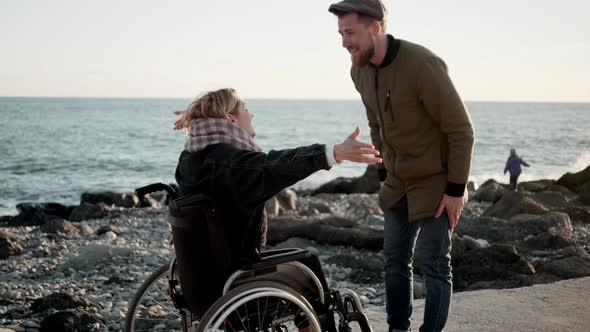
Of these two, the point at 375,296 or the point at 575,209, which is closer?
the point at 375,296

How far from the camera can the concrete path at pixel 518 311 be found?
430 centimetres

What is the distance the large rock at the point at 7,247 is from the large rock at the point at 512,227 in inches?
230

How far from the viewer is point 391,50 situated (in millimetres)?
3459

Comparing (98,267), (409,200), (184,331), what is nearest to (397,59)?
(409,200)

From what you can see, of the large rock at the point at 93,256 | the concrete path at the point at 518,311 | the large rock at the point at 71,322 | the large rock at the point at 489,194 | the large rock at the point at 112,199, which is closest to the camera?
the concrete path at the point at 518,311

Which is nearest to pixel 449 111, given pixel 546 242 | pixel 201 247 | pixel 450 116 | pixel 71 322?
pixel 450 116

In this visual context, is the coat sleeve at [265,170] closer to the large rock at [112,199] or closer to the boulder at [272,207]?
the boulder at [272,207]

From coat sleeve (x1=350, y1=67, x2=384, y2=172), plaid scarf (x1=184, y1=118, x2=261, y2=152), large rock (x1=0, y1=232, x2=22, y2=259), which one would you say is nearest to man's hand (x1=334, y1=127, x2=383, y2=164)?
plaid scarf (x1=184, y1=118, x2=261, y2=152)

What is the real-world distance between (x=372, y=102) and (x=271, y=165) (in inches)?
39.9

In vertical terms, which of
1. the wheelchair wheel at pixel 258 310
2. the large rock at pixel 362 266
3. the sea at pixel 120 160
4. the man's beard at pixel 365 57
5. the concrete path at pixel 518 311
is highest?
the man's beard at pixel 365 57

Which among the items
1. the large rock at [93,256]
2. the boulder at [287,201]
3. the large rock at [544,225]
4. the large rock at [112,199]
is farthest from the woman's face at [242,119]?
the large rock at [112,199]

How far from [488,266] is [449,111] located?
3.71m

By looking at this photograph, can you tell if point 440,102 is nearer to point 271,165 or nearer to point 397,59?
point 397,59

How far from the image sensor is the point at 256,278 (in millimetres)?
2996
